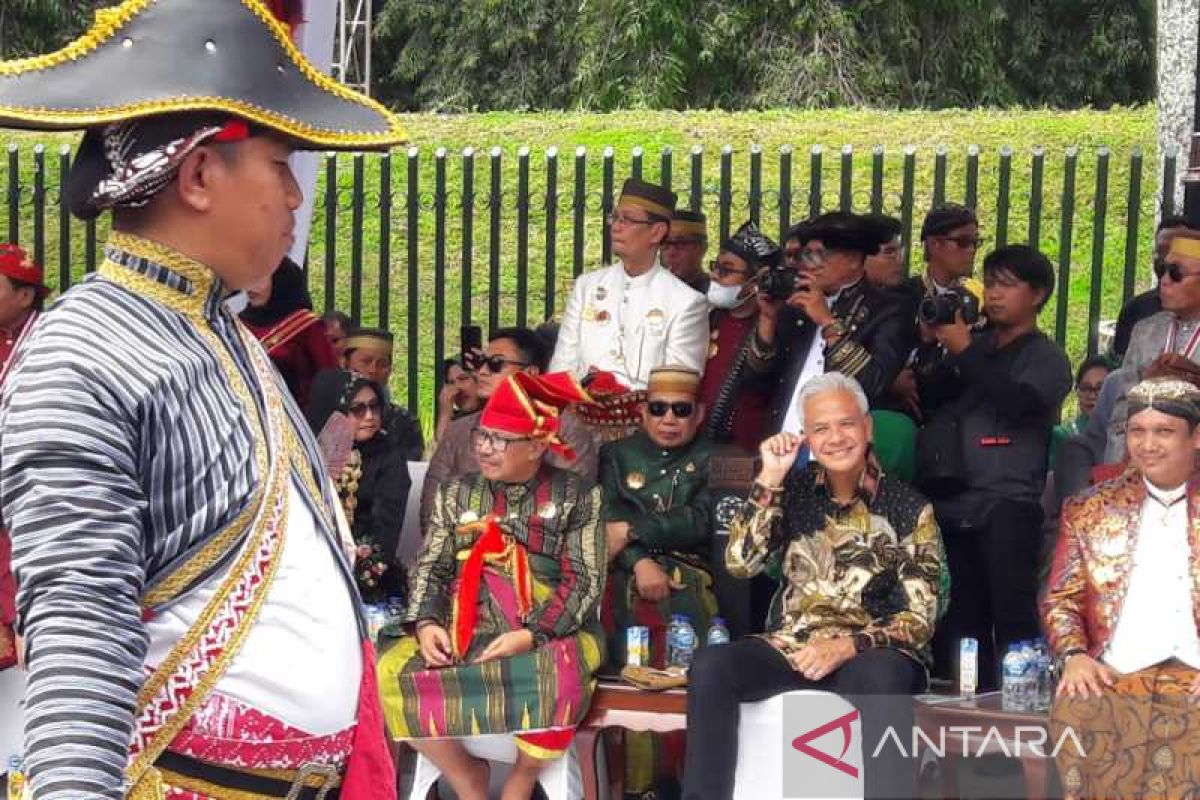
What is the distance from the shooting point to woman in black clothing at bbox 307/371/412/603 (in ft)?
21.4

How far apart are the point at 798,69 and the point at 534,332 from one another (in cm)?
1076

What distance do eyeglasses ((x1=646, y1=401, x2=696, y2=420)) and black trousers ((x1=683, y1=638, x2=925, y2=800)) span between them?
36.7 inches

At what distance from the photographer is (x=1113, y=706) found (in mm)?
5355

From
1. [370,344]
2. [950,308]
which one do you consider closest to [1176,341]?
[950,308]

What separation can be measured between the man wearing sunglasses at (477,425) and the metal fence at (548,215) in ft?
8.45

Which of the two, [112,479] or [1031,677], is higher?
[112,479]

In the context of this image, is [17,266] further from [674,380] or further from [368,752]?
[368,752]

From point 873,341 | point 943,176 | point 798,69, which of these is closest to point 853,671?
point 873,341

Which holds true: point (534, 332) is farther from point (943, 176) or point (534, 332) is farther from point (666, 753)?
point (943, 176)

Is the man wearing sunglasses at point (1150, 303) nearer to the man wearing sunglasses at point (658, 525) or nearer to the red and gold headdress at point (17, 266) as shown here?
the man wearing sunglasses at point (658, 525)

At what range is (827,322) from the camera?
6492mm

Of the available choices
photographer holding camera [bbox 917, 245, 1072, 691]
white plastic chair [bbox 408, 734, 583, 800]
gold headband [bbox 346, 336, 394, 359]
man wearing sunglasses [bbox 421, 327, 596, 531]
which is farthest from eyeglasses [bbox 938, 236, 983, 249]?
white plastic chair [bbox 408, 734, 583, 800]

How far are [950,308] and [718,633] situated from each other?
4.30 ft

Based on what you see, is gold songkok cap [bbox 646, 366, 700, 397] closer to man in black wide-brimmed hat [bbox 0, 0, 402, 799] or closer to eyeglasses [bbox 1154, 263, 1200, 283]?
eyeglasses [bbox 1154, 263, 1200, 283]
